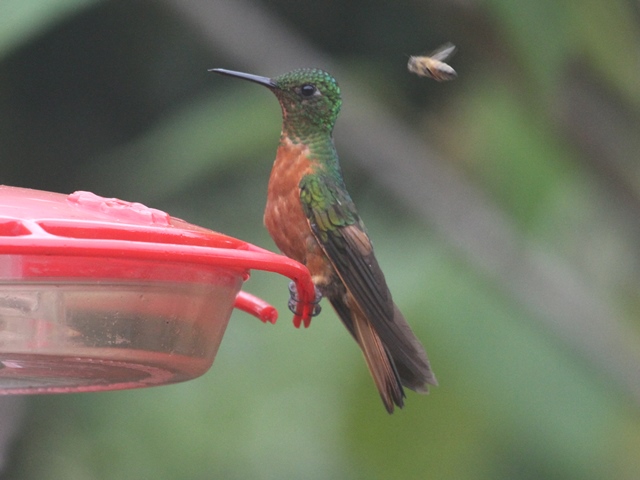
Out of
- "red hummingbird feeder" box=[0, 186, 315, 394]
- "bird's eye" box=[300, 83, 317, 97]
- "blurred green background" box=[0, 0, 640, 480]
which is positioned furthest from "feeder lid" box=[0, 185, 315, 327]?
"blurred green background" box=[0, 0, 640, 480]

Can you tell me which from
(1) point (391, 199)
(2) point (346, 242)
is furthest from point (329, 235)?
(1) point (391, 199)

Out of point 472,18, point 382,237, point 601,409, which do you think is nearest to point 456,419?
point 601,409

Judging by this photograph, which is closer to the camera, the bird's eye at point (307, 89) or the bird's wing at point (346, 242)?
the bird's wing at point (346, 242)

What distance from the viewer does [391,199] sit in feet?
18.5

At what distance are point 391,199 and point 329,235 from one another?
2.89 metres

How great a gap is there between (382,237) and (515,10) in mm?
1724

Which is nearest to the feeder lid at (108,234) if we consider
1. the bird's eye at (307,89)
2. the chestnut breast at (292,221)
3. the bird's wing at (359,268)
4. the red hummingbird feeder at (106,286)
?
the red hummingbird feeder at (106,286)

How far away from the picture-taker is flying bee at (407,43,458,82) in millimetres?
2617

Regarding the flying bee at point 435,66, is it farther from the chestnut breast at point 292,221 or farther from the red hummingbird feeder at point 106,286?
the red hummingbird feeder at point 106,286

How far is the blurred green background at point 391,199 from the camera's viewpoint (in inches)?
168

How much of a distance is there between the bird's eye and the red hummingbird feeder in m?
1.17

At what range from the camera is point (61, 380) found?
210 centimetres

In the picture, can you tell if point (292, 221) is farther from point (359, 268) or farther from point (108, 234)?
point (108, 234)

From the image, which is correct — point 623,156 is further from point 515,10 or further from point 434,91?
point 434,91
